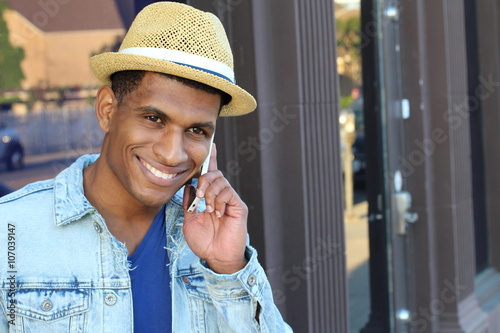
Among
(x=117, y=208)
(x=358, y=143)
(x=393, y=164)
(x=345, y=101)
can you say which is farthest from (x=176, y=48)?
(x=358, y=143)

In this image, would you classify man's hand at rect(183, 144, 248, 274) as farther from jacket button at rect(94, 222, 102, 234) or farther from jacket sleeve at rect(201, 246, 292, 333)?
jacket button at rect(94, 222, 102, 234)

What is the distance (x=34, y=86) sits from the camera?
3156mm

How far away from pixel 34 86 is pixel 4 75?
0.15m

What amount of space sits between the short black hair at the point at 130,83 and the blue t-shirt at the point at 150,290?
45 centimetres

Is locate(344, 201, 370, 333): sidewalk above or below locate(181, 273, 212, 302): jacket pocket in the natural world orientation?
below

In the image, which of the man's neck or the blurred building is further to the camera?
the blurred building

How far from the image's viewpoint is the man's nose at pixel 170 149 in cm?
218

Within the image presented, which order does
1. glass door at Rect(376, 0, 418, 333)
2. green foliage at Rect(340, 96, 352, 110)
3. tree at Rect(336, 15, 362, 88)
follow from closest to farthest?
glass door at Rect(376, 0, 418, 333)
tree at Rect(336, 15, 362, 88)
green foliage at Rect(340, 96, 352, 110)

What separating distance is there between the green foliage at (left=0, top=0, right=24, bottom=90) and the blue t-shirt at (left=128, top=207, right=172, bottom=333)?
1.14 meters

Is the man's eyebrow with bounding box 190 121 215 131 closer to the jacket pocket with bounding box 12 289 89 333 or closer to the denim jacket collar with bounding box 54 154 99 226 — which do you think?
the denim jacket collar with bounding box 54 154 99 226

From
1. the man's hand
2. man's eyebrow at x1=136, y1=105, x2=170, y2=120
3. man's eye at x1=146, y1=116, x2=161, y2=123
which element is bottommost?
the man's hand

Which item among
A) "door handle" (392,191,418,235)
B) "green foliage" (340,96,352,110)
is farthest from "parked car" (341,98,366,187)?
"door handle" (392,191,418,235)

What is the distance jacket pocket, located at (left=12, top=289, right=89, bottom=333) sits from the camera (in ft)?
→ 6.70

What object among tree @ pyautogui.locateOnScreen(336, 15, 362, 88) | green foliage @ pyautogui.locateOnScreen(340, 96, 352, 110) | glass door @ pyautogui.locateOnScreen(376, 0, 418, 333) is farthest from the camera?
green foliage @ pyautogui.locateOnScreen(340, 96, 352, 110)
